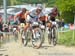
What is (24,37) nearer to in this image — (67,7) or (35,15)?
(35,15)

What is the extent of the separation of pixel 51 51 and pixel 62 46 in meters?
1.51

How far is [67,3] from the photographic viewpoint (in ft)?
74.7

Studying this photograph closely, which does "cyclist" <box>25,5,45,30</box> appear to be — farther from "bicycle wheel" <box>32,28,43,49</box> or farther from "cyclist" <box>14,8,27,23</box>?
"bicycle wheel" <box>32,28,43,49</box>

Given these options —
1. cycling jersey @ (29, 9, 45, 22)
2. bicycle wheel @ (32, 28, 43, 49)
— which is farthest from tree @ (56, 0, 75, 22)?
bicycle wheel @ (32, 28, 43, 49)

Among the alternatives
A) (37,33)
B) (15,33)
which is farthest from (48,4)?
(37,33)

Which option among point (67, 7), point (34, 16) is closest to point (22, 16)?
point (34, 16)

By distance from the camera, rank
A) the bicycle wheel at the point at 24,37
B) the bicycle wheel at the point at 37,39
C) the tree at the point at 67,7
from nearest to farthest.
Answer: the bicycle wheel at the point at 37,39, the bicycle wheel at the point at 24,37, the tree at the point at 67,7

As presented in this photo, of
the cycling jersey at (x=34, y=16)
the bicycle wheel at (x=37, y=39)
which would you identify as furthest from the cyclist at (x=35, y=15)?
the bicycle wheel at (x=37, y=39)

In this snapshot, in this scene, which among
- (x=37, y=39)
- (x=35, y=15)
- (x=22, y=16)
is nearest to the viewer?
(x=37, y=39)

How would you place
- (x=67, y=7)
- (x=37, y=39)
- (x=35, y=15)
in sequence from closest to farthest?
1. (x=37, y=39)
2. (x=35, y=15)
3. (x=67, y=7)

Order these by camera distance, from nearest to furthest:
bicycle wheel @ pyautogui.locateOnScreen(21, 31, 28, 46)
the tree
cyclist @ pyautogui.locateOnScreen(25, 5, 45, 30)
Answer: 1. cyclist @ pyautogui.locateOnScreen(25, 5, 45, 30)
2. bicycle wheel @ pyautogui.locateOnScreen(21, 31, 28, 46)
3. the tree

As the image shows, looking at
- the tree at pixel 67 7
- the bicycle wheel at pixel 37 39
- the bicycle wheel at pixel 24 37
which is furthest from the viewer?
the tree at pixel 67 7

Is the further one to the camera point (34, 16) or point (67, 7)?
point (67, 7)

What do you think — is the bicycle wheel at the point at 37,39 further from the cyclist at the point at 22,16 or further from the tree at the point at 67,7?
the tree at the point at 67,7
